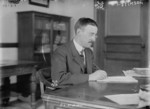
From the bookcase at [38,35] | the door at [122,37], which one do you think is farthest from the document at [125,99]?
the door at [122,37]

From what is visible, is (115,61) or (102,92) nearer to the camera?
(102,92)

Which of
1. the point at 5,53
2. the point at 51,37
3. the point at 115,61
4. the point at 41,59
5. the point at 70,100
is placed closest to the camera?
the point at 70,100

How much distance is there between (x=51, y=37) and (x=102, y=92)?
3.52m

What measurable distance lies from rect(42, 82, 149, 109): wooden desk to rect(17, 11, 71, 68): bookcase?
114 inches

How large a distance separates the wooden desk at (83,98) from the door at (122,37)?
3.30m

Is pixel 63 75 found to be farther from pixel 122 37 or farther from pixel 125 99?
pixel 122 37

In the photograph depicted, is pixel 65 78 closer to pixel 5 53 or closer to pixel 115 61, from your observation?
pixel 5 53

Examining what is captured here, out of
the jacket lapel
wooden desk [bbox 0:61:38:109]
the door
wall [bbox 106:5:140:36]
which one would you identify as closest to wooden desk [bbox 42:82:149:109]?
the jacket lapel

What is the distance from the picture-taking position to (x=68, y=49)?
6.24 ft

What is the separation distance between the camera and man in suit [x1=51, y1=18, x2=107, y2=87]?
1.65m

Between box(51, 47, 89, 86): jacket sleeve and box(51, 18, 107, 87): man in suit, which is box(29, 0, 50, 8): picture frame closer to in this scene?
box(51, 18, 107, 87): man in suit

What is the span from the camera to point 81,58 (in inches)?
75.9

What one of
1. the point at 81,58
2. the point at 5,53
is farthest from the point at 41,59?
the point at 81,58

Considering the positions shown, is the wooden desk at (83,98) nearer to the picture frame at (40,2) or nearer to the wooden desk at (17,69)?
the wooden desk at (17,69)
